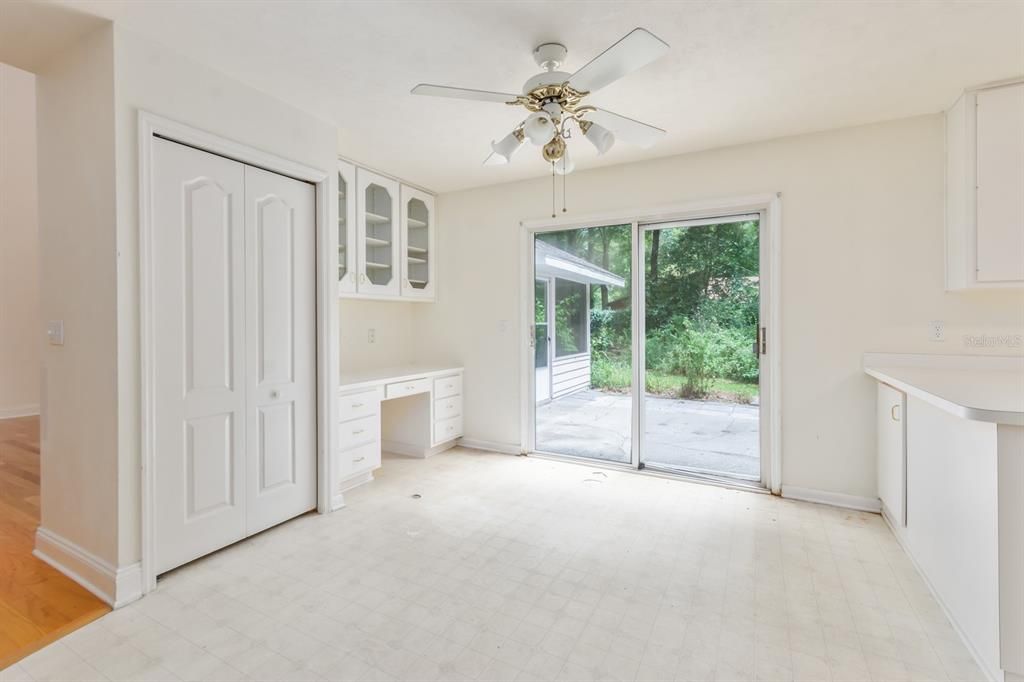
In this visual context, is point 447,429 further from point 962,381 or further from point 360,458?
point 962,381

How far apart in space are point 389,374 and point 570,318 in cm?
163

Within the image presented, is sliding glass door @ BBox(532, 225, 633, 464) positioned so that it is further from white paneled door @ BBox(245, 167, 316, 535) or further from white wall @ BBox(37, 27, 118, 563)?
white wall @ BBox(37, 27, 118, 563)

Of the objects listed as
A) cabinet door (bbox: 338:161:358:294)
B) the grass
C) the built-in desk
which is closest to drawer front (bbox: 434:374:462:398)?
the built-in desk

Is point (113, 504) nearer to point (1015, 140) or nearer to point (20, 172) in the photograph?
point (1015, 140)

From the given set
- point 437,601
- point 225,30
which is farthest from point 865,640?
point 225,30

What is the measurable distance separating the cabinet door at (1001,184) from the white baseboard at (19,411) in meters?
8.69

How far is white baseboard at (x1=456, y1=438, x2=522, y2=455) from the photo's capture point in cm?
433

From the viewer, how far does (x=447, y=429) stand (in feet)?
14.3

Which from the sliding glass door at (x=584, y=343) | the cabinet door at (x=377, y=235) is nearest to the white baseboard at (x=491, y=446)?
the sliding glass door at (x=584, y=343)

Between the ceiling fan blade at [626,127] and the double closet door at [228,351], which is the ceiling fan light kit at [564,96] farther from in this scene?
the double closet door at [228,351]

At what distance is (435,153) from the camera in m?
3.53

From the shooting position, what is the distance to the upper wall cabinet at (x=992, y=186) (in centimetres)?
245

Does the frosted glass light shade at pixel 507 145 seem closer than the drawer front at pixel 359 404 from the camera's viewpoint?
Yes

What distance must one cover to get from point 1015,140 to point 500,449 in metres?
3.89
